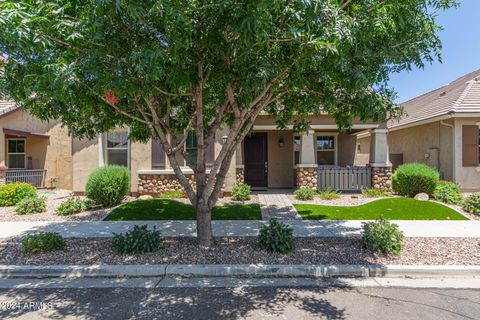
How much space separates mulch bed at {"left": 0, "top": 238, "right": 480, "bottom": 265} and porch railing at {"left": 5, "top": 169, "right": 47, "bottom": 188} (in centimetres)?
935

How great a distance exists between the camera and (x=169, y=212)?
8.56 meters

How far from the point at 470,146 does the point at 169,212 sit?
12125mm

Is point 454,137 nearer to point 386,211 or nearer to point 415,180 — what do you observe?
point 415,180

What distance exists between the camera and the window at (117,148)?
38.2 ft

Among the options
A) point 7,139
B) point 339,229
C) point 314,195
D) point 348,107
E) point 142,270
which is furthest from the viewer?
point 7,139

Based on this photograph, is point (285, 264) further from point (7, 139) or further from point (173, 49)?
point (7, 139)

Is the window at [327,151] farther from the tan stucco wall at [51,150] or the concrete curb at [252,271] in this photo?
the tan stucco wall at [51,150]

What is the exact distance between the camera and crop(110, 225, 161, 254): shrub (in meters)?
5.27

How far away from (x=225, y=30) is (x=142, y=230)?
13.0 ft

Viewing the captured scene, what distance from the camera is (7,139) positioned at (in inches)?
593

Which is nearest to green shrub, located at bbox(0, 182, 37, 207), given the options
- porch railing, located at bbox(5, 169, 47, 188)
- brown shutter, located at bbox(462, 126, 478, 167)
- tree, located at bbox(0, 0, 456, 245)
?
porch railing, located at bbox(5, 169, 47, 188)

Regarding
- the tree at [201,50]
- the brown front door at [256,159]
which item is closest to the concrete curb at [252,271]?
the tree at [201,50]

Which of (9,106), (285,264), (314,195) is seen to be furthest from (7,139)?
(285,264)

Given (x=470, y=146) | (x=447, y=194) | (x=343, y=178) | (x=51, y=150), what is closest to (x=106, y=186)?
(x=51, y=150)
